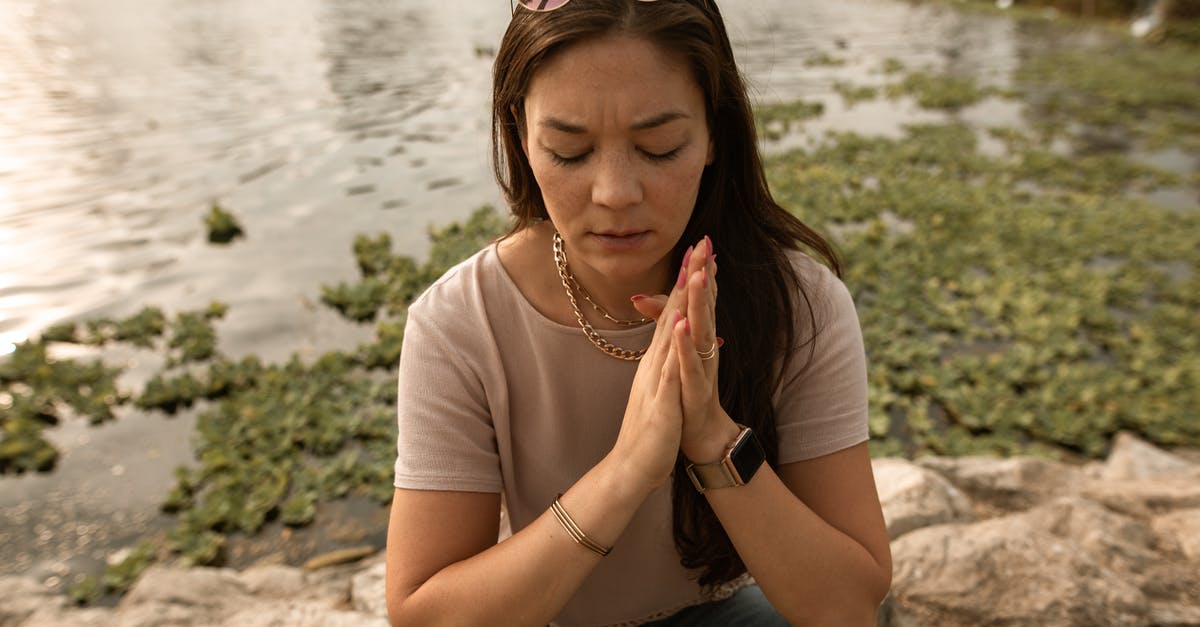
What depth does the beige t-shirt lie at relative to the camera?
1.91m

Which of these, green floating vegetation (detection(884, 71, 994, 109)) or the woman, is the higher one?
the woman

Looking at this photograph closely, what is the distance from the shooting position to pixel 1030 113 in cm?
1245

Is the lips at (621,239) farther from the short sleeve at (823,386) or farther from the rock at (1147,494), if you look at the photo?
the rock at (1147,494)

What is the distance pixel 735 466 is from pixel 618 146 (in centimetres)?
75

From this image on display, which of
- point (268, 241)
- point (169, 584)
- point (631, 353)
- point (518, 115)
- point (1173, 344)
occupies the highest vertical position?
point (518, 115)

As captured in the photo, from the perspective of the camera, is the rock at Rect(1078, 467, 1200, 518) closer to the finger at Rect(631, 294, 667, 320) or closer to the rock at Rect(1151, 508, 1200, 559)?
the rock at Rect(1151, 508, 1200, 559)

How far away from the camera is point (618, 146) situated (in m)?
1.70

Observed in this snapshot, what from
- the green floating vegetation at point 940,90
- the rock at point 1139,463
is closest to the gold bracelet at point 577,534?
the rock at point 1139,463

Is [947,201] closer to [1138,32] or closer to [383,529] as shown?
[383,529]

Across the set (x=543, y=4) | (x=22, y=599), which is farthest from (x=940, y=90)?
(x=22, y=599)

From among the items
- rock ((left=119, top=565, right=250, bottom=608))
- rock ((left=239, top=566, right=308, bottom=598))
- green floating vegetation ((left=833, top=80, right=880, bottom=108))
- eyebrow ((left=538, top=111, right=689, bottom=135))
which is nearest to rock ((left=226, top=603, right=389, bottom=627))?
rock ((left=119, top=565, right=250, bottom=608))

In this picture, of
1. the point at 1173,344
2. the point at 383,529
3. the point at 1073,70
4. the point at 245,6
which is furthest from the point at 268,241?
the point at 245,6

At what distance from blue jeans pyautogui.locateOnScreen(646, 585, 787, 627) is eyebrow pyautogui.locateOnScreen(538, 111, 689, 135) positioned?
1358mm

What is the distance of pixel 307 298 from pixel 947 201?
6.50 meters
